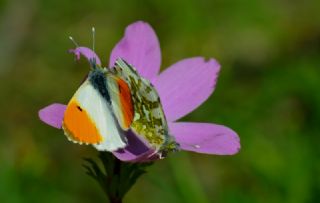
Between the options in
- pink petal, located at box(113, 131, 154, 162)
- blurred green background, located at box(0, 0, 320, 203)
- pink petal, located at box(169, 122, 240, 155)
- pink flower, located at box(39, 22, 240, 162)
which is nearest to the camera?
pink petal, located at box(113, 131, 154, 162)

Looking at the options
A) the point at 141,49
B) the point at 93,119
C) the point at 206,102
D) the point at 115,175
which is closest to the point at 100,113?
the point at 93,119

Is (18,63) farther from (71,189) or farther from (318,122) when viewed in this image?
(318,122)

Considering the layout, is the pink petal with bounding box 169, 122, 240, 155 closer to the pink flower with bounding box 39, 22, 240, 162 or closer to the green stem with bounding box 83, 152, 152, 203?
the pink flower with bounding box 39, 22, 240, 162

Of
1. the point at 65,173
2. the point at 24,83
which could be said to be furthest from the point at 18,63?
Answer: the point at 65,173

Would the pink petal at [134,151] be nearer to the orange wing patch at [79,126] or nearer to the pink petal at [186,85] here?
the orange wing patch at [79,126]

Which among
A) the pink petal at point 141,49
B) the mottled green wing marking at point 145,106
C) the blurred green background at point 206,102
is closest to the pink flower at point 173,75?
the pink petal at point 141,49

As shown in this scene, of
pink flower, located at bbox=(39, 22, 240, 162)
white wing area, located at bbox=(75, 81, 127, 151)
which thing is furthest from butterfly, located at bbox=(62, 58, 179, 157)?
pink flower, located at bbox=(39, 22, 240, 162)
